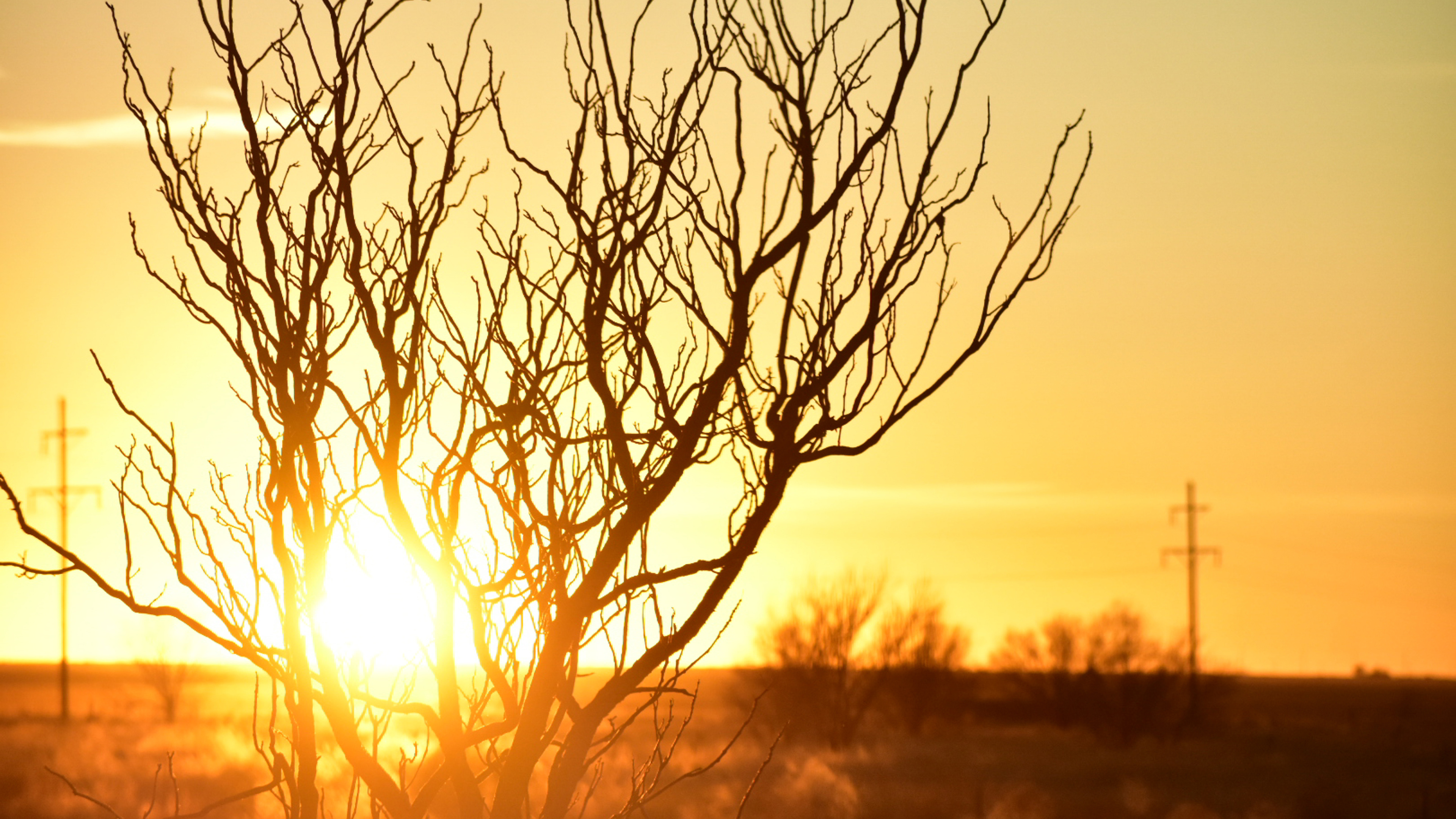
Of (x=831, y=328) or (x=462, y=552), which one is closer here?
(x=831, y=328)

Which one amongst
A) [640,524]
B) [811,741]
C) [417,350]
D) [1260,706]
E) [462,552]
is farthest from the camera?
[1260,706]

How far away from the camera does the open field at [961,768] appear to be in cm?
2464

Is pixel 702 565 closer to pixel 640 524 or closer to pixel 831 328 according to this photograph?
pixel 640 524

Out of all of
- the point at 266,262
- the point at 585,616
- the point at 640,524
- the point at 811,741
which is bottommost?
the point at 811,741

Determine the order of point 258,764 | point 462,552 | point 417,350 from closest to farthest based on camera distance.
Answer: point 417,350 < point 462,552 < point 258,764

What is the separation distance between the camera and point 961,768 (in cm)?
3225

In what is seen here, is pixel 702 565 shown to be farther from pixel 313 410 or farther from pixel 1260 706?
pixel 1260 706

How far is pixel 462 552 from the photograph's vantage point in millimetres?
2873

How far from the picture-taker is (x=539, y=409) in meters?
2.78

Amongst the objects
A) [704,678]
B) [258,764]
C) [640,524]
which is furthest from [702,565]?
[704,678]

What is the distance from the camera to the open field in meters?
24.6

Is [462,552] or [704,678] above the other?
[462,552]

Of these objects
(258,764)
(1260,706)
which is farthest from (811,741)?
(1260,706)

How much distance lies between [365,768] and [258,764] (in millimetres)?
28274
